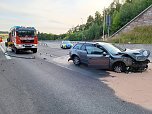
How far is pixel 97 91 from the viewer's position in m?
8.29

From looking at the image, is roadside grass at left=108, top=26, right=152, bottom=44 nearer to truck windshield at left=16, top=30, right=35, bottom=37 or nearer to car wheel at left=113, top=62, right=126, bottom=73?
truck windshield at left=16, top=30, right=35, bottom=37

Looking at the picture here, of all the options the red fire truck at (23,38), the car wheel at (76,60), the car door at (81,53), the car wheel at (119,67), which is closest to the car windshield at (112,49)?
the car wheel at (119,67)

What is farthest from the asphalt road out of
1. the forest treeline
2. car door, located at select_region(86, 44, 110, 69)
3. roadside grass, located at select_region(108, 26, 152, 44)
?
roadside grass, located at select_region(108, 26, 152, 44)

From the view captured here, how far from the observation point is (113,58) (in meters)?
13.0

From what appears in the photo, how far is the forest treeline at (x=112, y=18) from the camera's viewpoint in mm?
73562

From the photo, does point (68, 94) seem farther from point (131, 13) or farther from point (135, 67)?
point (131, 13)

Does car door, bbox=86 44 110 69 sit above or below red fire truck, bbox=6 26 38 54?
below

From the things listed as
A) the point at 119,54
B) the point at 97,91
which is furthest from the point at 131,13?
the point at 97,91

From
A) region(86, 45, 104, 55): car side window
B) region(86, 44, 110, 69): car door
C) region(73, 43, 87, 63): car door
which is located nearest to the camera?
region(86, 44, 110, 69): car door

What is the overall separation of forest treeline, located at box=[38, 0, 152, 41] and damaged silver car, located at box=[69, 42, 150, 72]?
15.5m

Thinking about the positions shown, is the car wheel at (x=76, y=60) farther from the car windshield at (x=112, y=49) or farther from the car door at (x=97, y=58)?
the car windshield at (x=112, y=49)

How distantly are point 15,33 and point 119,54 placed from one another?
1630 centimetres

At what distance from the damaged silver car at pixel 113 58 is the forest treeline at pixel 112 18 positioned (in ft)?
50.7

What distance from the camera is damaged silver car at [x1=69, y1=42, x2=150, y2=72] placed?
41.2 ft
